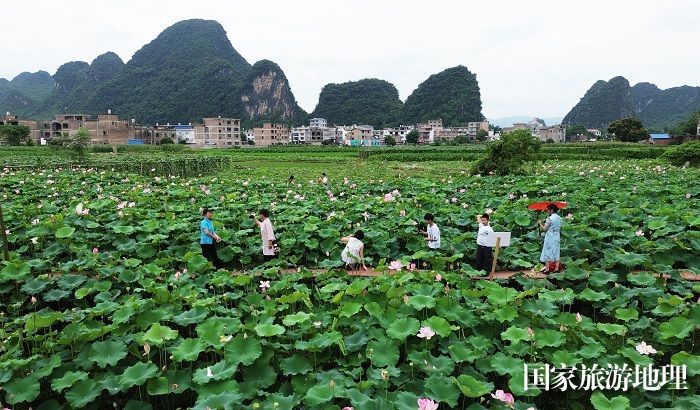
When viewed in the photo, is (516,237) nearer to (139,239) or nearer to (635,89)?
(139,239)

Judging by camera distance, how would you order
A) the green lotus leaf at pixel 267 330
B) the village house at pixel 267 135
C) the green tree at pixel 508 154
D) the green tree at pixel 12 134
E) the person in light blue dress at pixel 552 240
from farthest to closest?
the village house at pixel 267 135 < the green tree at pixel 12 134 < the green tree at pixel 508 154 < the person in light blue dress at pixel 552 240 < the green lotus leaf at pixel 267 330

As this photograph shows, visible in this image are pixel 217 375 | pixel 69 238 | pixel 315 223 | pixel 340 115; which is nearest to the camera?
pixel 217 375

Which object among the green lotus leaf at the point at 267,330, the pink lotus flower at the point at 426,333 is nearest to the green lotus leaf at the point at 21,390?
the green lotus leaf at the point at 267,330

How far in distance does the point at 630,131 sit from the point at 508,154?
52511mm

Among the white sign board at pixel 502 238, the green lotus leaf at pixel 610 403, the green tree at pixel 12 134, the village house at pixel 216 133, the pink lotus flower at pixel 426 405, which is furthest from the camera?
the village house at pixel 216 133

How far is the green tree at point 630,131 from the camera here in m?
61.0

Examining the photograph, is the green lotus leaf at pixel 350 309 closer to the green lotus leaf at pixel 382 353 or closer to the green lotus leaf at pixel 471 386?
the green lotus leaf at pixel 382 353

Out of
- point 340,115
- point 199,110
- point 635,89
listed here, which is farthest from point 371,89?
point 635,89

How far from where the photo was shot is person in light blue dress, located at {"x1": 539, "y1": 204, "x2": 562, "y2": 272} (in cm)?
618

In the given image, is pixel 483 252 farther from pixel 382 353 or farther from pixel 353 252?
pixel 382 353

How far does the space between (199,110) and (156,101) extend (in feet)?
36.6

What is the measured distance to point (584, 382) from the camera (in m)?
3.34

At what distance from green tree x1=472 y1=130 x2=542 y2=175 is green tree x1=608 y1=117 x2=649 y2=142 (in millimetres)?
50994

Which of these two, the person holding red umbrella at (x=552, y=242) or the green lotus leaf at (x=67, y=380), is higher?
the person holding red umbrella at (x=552, y=242)
